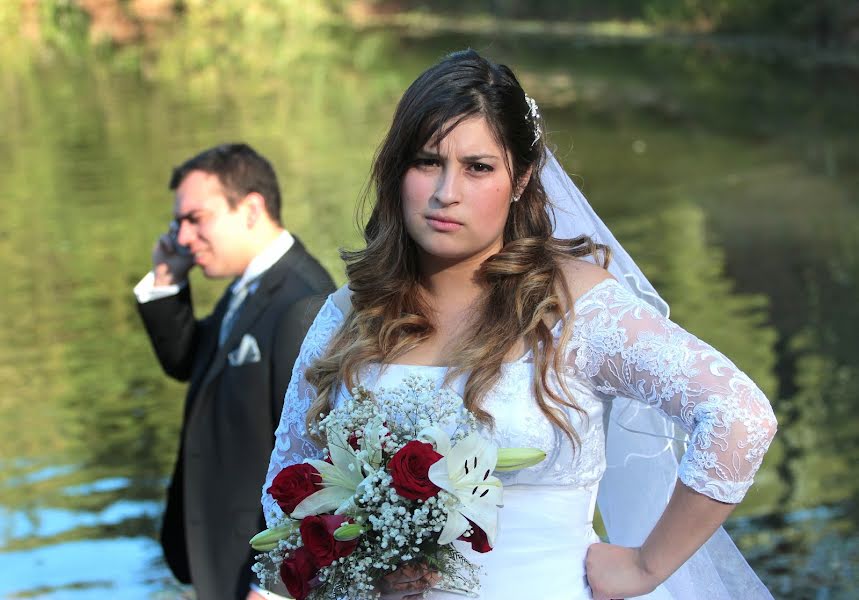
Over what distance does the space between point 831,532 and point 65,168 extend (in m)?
14.6

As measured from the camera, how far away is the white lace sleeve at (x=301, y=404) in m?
2.97

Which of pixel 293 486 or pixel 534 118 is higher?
pixel 534 118

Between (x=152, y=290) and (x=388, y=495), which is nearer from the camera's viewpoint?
(x=388, y=495)

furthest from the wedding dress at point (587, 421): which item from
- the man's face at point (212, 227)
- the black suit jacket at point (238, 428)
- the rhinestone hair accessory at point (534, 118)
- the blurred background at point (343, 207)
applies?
the man's face at point (212, 227)

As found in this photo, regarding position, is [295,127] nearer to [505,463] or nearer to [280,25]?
[505,463]

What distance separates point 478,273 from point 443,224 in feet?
0.65

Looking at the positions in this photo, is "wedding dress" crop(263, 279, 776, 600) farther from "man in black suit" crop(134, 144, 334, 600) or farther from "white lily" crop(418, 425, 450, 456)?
"man in black suit" crop(134, 144, 334, 600)

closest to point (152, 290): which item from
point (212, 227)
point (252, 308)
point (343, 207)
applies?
point (212, 227)

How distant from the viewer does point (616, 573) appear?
9.15 feet

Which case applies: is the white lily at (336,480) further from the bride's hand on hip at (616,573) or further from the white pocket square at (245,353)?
the white pocket square at (245,353)

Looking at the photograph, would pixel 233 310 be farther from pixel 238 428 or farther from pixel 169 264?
pixel 169 264

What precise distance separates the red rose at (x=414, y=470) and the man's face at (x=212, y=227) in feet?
7.70

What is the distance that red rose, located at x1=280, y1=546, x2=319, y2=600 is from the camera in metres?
2.54

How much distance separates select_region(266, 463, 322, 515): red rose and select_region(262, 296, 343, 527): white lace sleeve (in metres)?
0.36
